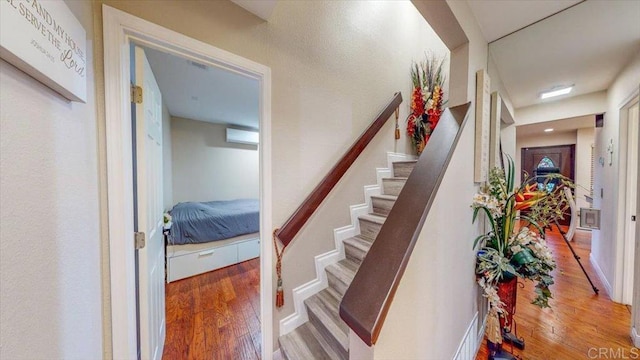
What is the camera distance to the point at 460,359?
1.21m

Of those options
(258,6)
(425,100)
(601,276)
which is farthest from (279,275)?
(601,276)

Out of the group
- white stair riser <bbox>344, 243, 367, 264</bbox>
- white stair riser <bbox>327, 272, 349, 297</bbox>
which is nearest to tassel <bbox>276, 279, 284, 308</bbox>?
white stair riser <bbox>327, 272, 349, 297</bbox>

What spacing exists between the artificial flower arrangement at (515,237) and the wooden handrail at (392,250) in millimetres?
701

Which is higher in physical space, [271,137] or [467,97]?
[467,97]

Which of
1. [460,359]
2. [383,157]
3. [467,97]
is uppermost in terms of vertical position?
[467,97]

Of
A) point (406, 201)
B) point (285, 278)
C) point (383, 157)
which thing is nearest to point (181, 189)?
point (285, 278)

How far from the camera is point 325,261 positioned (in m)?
1.70

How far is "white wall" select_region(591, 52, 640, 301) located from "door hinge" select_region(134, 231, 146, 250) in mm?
3273

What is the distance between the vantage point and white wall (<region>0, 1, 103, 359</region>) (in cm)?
48

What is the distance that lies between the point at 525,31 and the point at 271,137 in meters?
2.07

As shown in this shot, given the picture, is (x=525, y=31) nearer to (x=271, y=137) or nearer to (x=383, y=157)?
(x=383, y=157)

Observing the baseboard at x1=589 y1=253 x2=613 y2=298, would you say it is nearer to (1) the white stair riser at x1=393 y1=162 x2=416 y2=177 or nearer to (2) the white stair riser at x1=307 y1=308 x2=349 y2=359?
(1) the white stair riser at x1=393 y1=162 x2=416 y2=177

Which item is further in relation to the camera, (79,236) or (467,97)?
(467,97)

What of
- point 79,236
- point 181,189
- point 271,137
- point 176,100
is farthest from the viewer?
point 181,189
